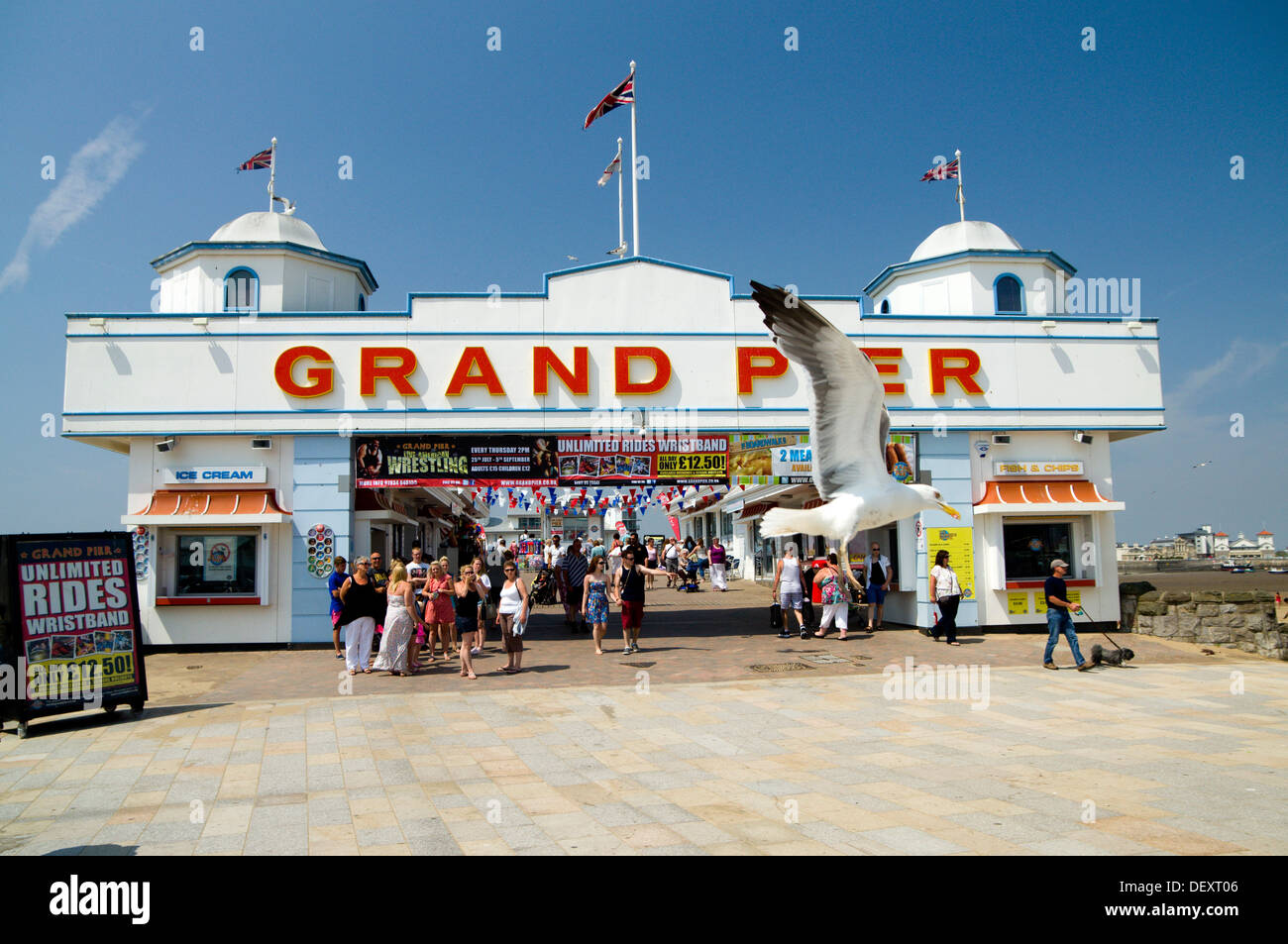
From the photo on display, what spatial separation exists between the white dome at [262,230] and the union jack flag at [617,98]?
23.9ft

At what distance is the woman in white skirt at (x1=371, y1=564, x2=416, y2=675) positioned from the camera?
11.7 meters

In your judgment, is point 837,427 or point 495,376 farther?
point 495,376

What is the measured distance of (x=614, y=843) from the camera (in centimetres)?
→ 499

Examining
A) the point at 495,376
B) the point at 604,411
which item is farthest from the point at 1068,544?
the point at 495,376

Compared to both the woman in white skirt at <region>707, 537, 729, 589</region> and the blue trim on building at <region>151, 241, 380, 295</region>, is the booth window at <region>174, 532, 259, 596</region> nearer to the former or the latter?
the blue trim on building at <region>151, 241, 380, 295</region>

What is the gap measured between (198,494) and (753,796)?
1292 centimetres

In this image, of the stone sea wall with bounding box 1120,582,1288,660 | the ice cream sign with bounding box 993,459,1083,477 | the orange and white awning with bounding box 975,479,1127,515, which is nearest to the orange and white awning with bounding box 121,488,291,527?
the orange and white awning with bounding box 975,479,1127,515

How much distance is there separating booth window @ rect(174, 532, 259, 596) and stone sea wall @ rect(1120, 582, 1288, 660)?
17.0 metres

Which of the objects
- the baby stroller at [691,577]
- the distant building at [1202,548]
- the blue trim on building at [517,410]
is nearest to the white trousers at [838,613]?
the blue trim on building at [517,410]

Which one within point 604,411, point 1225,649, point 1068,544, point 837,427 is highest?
point 604,411

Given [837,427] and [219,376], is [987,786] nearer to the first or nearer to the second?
[837,427]

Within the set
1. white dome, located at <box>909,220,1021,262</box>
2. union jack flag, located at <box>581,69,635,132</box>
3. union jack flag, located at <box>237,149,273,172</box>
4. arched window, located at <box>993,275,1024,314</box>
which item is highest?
union jack flag, located at <box>581,69,635,132</box>

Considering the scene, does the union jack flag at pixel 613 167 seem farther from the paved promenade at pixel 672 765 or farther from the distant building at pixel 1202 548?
the distant building at pixel 1202 548

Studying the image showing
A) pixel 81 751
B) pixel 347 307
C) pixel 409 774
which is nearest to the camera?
pixel 409 774
